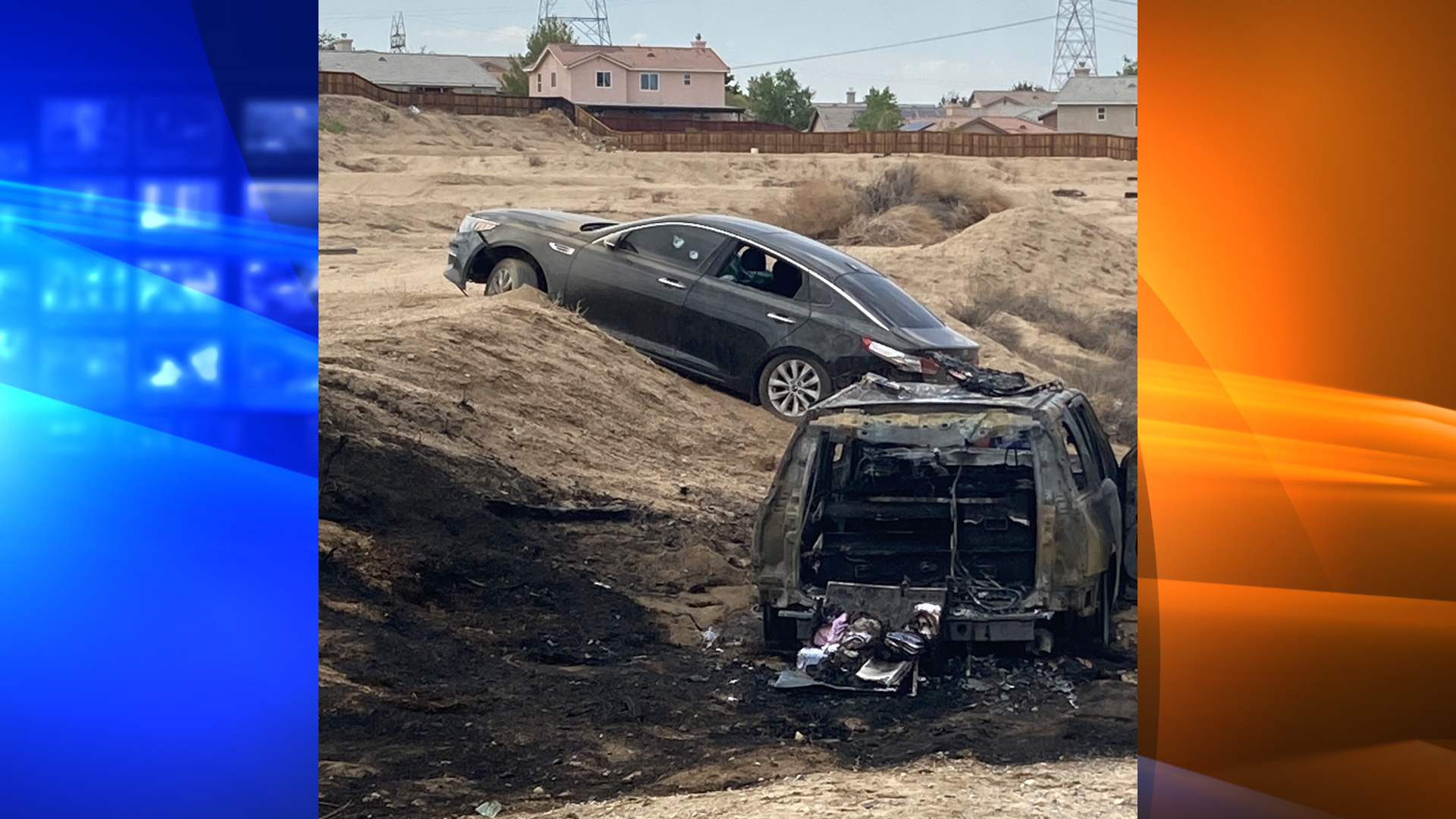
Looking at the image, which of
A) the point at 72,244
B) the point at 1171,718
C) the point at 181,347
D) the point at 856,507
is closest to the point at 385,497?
the point at 181,347

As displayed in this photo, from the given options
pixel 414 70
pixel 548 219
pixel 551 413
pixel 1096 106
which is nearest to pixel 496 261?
pixel 548 219

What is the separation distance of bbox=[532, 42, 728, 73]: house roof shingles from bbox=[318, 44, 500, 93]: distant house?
0.33 m

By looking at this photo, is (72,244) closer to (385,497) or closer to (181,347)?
(181,347)

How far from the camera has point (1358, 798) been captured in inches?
185

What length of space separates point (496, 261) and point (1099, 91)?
2647 millimetres

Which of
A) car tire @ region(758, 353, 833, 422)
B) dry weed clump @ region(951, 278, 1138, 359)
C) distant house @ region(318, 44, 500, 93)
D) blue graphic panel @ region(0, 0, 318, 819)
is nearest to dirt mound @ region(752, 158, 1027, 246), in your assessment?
dry weed clump @ region(951, 278, 1138, 359)

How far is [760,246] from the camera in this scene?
5.56 metres

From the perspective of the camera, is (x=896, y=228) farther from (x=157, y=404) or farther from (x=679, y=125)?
(x=157, y=404)

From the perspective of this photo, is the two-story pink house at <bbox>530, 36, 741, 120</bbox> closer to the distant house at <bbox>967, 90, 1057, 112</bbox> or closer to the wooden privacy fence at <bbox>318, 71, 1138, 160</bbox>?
the wooden privacy fence at <bbox>318, 71, 1138, 160</bbox>

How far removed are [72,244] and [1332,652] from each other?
451 cm

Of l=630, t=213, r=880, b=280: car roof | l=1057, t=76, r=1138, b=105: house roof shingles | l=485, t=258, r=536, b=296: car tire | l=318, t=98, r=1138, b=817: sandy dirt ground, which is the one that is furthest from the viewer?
l=485, t=258, r=536, b=296: car tire

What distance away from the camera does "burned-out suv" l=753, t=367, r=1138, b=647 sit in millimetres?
4980

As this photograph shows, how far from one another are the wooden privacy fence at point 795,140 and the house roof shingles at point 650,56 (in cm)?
21

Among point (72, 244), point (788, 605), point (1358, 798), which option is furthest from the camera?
point (788, 605)
